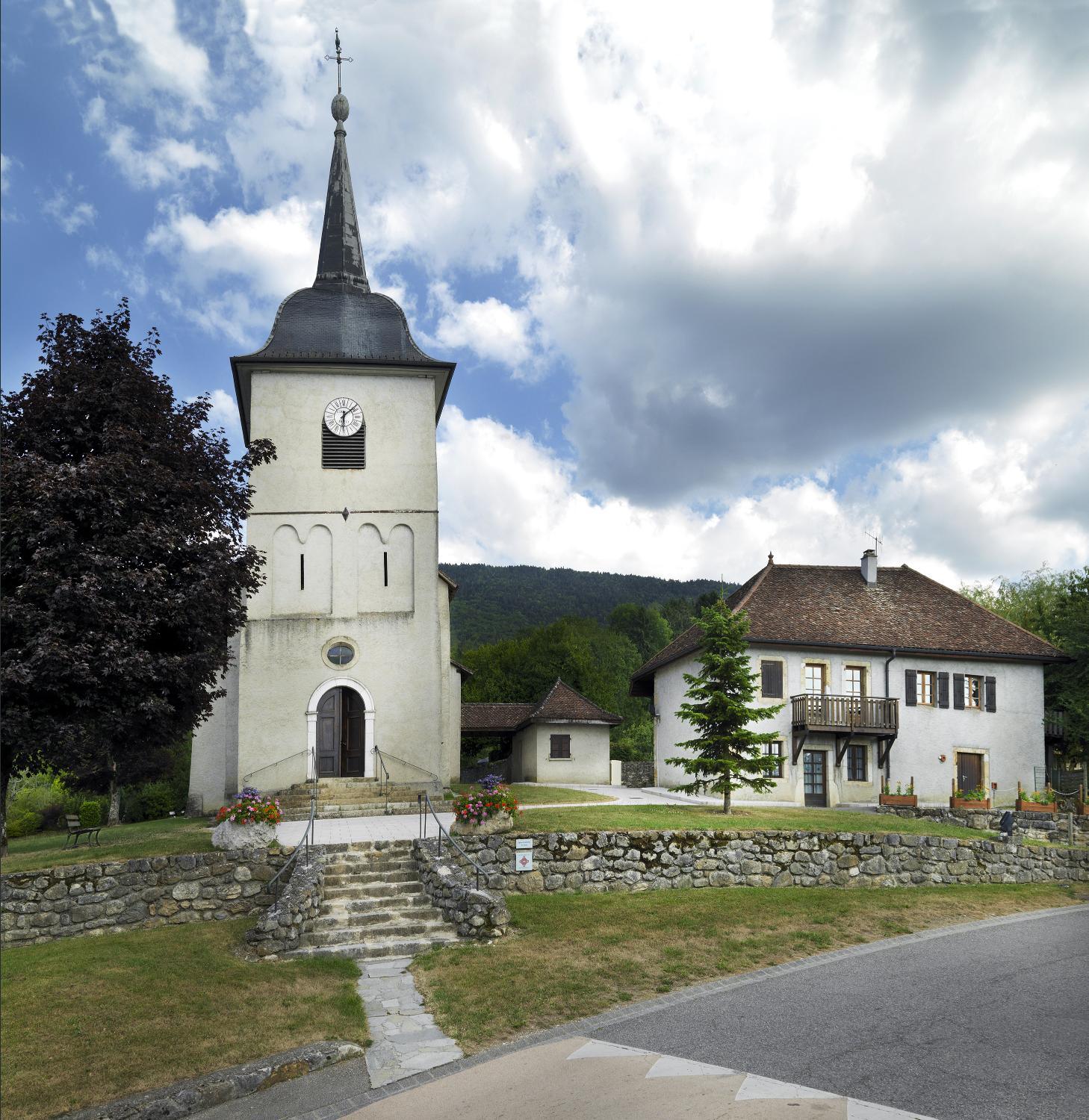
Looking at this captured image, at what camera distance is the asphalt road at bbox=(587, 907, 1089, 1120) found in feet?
28.0

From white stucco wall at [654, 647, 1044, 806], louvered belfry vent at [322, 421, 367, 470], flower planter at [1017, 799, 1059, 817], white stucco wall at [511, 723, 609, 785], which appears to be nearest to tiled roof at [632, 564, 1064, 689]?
white stucco wall at [654, 647, 1044, 806]

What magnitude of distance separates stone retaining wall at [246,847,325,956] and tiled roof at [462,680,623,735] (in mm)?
21503

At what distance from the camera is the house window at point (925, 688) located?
104ft

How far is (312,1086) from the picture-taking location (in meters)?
9.31

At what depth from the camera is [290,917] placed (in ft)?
44.2

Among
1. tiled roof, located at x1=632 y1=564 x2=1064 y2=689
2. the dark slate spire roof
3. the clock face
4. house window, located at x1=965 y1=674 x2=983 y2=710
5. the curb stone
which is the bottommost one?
the curb stone

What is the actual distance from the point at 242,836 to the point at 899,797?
20.9m

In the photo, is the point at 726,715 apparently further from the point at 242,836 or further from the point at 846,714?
the point at 242,836

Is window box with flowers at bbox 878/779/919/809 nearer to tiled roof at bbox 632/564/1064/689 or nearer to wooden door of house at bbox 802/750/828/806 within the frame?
wooden door of house at bbox 802/750/828/806

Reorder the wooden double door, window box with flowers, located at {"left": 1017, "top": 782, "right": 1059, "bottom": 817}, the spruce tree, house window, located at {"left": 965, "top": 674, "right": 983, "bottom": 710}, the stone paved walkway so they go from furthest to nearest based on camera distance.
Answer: house window, located at {"left": 965, "top": 674, "right": 983, "bottom": 710} → window box with flowers, located at {"left": 1017, "top": 782, "right": 1059, "bottom": 817} → the wooden double door → the spruce tree → the stone paved walkway

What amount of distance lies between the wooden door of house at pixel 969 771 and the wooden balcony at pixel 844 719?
2635mm

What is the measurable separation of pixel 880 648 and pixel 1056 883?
1151cm

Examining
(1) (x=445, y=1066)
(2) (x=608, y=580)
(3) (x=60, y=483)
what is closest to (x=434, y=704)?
(3) (x=60, y=483)

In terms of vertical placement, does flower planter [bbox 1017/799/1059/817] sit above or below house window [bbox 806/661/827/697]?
below
